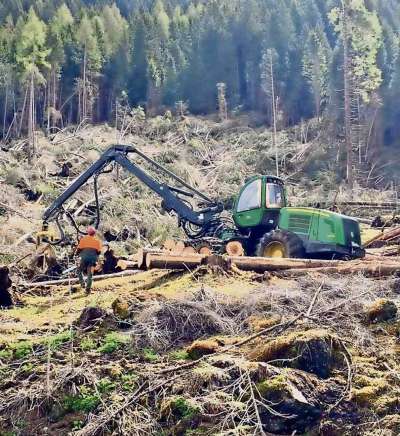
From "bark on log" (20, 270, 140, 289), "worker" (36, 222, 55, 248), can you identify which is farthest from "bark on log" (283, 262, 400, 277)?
"worker" (36, 222, 55, 248)

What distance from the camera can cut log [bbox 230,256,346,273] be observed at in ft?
39.1

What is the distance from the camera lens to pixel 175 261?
12.6m

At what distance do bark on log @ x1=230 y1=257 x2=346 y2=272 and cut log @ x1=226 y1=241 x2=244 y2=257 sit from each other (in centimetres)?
248

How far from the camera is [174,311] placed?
9250mm

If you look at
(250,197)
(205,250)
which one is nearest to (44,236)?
(205,250)

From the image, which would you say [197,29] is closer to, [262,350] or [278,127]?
[278,127]

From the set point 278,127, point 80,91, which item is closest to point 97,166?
point 278,127

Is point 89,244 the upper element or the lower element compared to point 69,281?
upper

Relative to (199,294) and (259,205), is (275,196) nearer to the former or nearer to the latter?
(259,205)

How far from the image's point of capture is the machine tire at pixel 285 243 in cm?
1362

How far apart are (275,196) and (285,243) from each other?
6.83ft

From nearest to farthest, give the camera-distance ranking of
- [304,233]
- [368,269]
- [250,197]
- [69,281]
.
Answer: [368,269] < [69,281] < [304,233] < [250,197]

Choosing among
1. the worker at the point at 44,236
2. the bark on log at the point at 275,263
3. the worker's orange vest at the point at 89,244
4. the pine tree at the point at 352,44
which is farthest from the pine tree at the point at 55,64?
the bark on log at the point at 275,263

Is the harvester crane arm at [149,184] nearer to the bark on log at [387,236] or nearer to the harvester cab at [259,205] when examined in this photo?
the harvester cab at [259,205]
